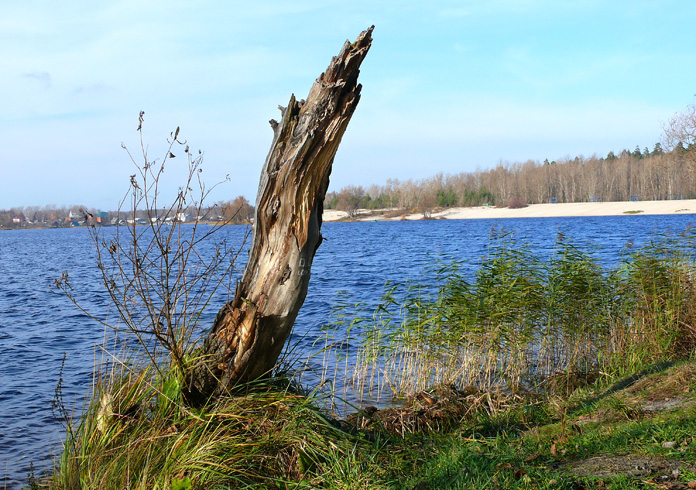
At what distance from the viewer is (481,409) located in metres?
6.91

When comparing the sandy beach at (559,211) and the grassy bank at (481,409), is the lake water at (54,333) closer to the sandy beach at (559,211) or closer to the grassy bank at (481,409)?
the grassy bank at (481,409)

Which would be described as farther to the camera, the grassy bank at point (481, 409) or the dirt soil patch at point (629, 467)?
the grassy bank at point (481, 409)

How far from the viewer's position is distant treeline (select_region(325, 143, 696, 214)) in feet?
362

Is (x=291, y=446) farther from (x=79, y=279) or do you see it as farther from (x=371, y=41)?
(x=79, y=279)

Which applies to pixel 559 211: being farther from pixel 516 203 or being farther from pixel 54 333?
pixel 54 333

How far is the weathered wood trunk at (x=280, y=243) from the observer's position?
14.8 feet

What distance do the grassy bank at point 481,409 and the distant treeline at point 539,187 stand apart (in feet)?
333

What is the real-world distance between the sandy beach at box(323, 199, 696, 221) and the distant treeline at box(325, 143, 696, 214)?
10.7 feet

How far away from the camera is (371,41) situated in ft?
14.2

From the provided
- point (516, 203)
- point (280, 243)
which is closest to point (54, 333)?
point (280, 243)

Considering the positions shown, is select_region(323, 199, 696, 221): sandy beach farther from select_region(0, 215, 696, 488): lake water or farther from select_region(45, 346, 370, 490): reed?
select_region(45, 346, 370, 490): reed

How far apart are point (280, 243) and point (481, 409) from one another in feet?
12.3

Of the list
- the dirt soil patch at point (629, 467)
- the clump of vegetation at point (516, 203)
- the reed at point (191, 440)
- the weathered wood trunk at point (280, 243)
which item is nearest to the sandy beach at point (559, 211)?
the clump of vegetation at point (516, 203)

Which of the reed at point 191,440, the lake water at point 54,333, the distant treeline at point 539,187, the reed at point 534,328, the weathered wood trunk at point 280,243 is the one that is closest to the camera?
the reed at point 191,440
